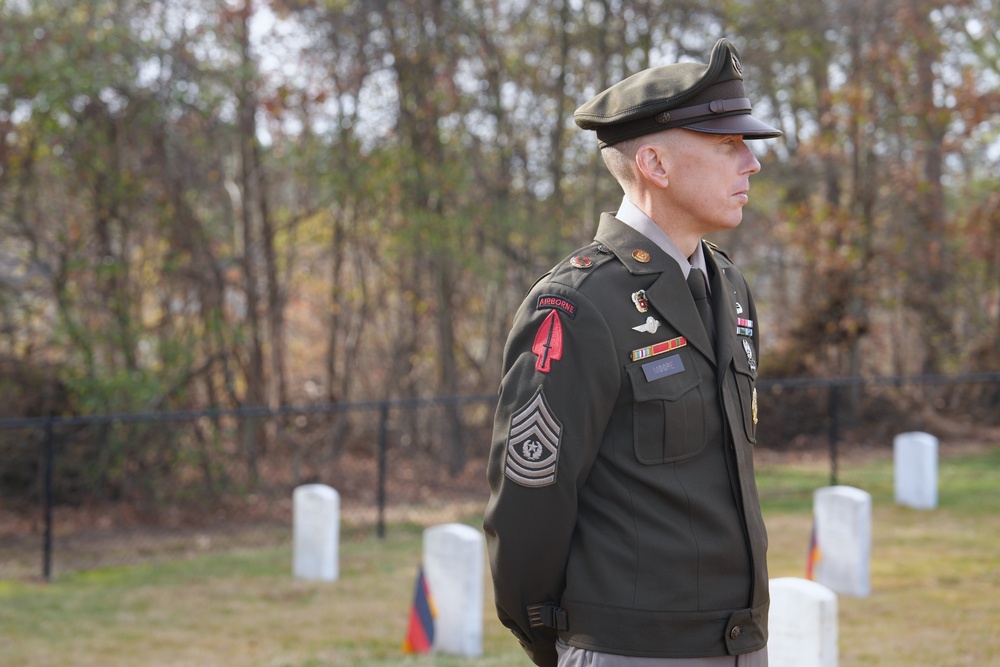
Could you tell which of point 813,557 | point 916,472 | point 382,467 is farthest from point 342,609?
point 916,472

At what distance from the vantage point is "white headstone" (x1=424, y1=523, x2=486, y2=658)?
6.29m

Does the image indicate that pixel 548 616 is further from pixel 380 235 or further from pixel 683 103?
pixel 380 235

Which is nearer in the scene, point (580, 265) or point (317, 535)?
point (580, 265)

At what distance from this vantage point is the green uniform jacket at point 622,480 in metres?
2.26

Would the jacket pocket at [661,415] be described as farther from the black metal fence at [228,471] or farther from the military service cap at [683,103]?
the black metal fence at [228,471]

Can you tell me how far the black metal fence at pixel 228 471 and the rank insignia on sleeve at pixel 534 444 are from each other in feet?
25.3

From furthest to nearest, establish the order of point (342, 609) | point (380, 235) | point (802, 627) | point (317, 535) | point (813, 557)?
point (380, 235) → point (317, 535) → point (813, 557) → point (342, 609) → point (802, 627)

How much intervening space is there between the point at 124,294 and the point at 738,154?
10.8 metres

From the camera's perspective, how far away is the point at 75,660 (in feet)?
21.1

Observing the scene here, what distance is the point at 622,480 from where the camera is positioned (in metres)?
2.29

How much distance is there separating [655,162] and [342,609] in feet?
19.5

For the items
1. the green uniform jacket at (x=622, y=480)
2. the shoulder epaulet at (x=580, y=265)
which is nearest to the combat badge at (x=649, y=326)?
the green uniform jacket at (x=622, y=480)

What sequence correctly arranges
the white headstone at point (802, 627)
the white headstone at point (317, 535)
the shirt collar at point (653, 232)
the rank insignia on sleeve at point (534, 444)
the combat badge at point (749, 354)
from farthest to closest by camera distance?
the white headstone at point (317, 535) < the white headstone at point (802, 627) < the combat badge at point (749, 354) < the shirt collar at point (653, 232) < the rank insignia on sleeve at point (534, 444)

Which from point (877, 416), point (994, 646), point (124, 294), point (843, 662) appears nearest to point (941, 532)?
point (994, 646)
